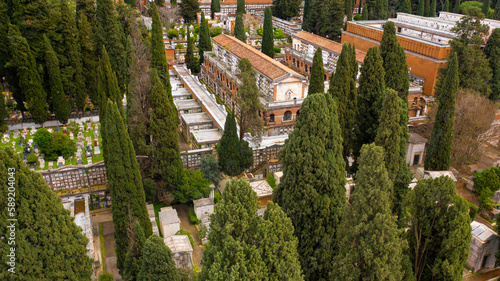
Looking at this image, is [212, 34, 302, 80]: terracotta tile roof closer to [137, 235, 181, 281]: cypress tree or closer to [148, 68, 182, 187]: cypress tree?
[148, 68, 182, 187]: cypress tree

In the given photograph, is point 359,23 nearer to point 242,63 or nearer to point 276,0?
point 276,0

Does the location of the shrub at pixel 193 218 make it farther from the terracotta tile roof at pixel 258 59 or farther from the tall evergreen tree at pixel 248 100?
the terracotta tile roof at pixel 258 59

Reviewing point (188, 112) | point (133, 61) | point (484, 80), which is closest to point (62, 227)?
point (133, 61)

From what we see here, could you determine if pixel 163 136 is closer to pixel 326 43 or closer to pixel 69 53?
pixel 69 53

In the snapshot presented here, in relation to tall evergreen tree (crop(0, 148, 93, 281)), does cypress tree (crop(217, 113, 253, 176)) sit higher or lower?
lower

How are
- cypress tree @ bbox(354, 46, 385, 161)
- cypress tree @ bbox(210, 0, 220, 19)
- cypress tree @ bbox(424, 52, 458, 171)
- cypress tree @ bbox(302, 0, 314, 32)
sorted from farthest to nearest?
1. cypress tree @ bbox(210, 0, 220, 19)
2. cypress tree @ bbox(302, 0, 314, 32)
3. cypress tree @ bbox(424, 52, 458, 171)
4. cypress tree @ bbox(354, 46, 385, 161)

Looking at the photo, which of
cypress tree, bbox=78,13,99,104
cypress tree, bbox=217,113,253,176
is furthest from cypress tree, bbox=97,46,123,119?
cypress tree, bbox=78,13,99,104
